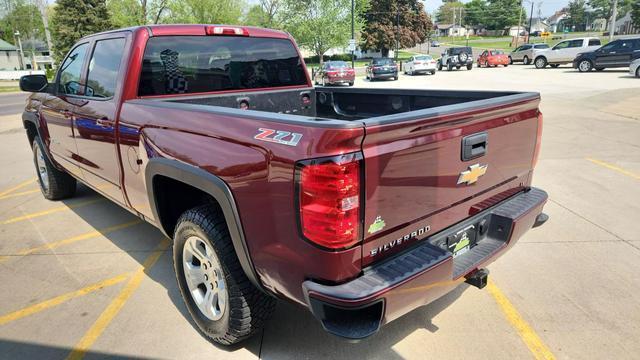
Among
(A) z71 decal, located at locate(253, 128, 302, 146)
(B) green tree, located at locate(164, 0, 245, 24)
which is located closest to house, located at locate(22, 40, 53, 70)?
(B) green tree, located at locate(164, 0, 245, 24)

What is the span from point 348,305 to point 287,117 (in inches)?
35.4

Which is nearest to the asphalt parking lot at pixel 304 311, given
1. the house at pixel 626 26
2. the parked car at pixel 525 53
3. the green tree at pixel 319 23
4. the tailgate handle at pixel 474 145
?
the tailgate handle at pixel 474 145

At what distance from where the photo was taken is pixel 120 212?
5410 millimetres

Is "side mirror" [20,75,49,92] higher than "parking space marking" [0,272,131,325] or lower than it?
higher

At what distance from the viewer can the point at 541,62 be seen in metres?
32.6

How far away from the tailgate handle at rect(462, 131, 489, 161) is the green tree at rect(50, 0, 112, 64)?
5029cm

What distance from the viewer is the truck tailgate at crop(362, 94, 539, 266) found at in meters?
2.00

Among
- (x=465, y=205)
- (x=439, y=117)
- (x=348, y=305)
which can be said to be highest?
(x=439, y=117)

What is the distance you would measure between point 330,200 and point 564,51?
1390 inches

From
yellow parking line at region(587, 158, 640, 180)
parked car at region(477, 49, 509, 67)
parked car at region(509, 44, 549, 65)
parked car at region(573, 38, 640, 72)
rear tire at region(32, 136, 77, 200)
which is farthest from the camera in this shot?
parked car at region(477, 49, 509, 67)

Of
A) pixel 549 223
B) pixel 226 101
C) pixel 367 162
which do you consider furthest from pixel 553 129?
pixel 367 162

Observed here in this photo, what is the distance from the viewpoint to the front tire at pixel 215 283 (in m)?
2.51

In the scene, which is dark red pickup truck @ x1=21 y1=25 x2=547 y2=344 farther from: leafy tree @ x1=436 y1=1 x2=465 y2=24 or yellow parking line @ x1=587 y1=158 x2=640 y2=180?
leafy tree @ x1=436 y1=1 x2=465 y2=24

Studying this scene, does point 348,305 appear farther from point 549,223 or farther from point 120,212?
point 120,212
